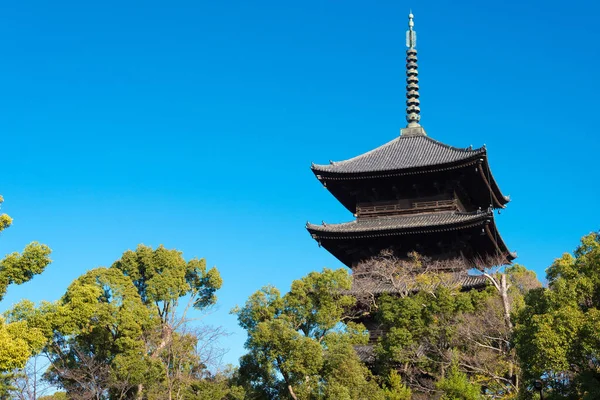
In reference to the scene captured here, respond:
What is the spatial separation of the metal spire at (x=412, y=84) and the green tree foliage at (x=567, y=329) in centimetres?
1969

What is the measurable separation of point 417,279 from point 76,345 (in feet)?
45.4

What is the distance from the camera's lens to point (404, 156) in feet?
113

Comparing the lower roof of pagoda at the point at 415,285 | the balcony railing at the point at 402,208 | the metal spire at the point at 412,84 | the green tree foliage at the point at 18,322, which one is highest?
the metal spire at the point at 412,84

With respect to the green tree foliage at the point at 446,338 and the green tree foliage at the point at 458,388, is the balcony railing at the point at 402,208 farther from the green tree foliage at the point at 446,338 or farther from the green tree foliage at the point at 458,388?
the green tree foliage at the point at 458,388

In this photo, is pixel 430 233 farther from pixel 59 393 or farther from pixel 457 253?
pixel 59 393

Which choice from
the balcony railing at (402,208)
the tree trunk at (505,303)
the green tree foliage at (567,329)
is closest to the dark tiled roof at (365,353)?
the tree trunk at (505,303)

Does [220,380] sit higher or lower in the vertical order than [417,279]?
lower

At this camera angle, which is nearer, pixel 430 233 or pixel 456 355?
pixel 456 355

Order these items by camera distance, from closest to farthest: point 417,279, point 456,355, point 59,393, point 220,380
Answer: point 456,355 < point 417,279 < point 220,380 < point 59,393

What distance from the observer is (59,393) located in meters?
34.4

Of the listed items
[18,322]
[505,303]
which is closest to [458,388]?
[505,303]

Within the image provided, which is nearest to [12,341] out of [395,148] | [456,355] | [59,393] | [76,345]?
[76,345]

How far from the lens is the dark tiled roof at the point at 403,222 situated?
100 ft

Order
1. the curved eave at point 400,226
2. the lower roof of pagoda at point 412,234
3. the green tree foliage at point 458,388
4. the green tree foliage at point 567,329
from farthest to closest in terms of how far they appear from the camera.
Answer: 1. the lower roof of pagoda at point 412,234
2. the curved eave at point 400,226
3. the green tree foliage at point 458,388
4. the green tree foliage at point 567,329
